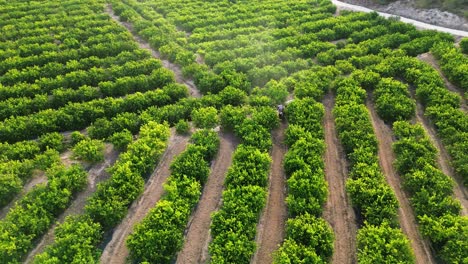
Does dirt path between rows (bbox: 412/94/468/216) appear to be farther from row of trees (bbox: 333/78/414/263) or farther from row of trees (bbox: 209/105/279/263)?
row of trees (bbox: 209/105/279/263)

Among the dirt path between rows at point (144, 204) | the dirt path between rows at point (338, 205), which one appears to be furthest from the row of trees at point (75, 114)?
the dirt path between rows at point (338, 205)

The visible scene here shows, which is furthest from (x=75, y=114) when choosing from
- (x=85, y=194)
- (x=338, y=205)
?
(x=338, y=205)

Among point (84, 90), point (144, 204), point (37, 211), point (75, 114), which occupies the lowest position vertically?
point (144, 204)

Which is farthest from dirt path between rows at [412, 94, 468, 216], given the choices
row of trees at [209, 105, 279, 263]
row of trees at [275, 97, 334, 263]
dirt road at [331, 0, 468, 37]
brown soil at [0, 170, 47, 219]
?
brown soil at [0, 170, 47, 219]

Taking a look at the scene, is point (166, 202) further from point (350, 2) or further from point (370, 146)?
point (350, 2)

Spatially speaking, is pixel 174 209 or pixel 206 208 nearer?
pixel 174 209

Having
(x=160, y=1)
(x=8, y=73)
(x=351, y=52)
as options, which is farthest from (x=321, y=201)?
(x=160, y=1)

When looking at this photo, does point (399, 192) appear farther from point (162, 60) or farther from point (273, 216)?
point (162, 60)
